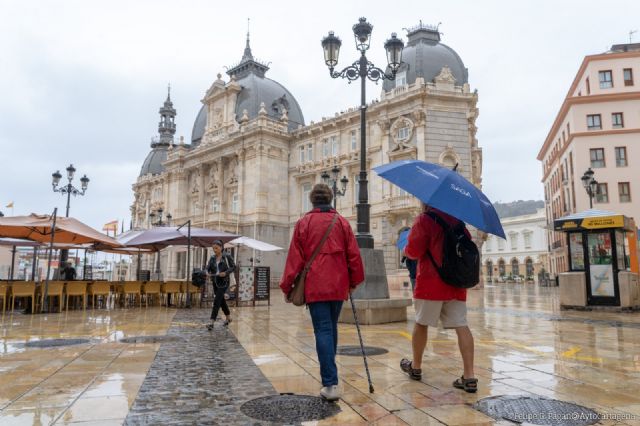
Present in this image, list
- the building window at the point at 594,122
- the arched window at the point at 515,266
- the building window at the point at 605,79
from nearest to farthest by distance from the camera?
the building window at the point at 605,79 < the building window at the point at 594,122 < the arched window at the point at 515,266

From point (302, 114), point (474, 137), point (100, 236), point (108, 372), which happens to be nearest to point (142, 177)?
point (302, 114)

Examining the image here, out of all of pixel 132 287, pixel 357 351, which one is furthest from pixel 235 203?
pixel 357 351

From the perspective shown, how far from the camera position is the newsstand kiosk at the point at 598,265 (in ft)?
42.7

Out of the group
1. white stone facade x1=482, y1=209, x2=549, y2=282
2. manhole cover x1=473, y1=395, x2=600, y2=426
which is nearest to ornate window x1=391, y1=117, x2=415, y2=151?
manhole cover x1=473, y1=395, x2=600, y2=426

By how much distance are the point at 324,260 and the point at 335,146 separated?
33.3 m

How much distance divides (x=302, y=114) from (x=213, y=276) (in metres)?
38.5

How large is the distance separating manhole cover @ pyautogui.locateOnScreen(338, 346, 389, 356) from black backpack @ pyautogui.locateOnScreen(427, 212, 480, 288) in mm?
2254

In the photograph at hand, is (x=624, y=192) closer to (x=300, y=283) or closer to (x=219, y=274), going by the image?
(x=219, y=274)

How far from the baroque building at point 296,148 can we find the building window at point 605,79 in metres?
12.8

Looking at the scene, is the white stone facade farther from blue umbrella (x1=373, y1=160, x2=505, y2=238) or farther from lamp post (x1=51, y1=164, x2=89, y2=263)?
blue umbrella (x1=373, y1=160, x2=505, y2=238)

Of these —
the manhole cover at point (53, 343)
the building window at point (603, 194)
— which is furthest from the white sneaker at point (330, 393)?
the building window at point (603, 194)

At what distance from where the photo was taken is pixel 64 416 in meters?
3.52

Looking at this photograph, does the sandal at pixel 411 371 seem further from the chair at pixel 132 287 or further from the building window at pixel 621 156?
the building window at pixel 621 156

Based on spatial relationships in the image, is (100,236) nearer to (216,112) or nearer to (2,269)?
(2,269)
